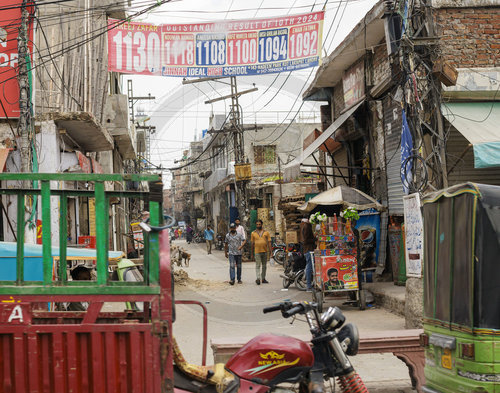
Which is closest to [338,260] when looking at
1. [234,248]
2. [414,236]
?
[414,236]

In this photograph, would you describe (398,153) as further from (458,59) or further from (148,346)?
(148,346)

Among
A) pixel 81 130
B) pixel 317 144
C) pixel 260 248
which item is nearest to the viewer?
pixel 81 130

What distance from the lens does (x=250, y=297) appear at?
13.7 m

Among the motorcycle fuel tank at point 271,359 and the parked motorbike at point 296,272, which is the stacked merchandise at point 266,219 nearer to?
the parked motorbike at point 296,272

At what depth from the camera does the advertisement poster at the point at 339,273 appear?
10.9 meters

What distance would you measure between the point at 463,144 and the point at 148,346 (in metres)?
9.52

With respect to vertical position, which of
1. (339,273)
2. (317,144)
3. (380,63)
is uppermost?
(380,63)

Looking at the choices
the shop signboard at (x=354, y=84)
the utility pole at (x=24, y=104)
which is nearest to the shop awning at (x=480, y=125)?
the shop signboard at (x=354, y=84)

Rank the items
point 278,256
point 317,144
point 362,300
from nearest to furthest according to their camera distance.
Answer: point 362,300 → point 317,144 → point 278,256

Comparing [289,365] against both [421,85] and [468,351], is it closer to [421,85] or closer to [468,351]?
[468,351]

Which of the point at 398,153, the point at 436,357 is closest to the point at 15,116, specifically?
the point at 398,153

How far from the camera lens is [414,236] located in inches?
328

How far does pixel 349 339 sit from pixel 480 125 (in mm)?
7294

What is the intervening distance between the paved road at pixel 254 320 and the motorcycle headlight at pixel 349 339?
2116 mm
